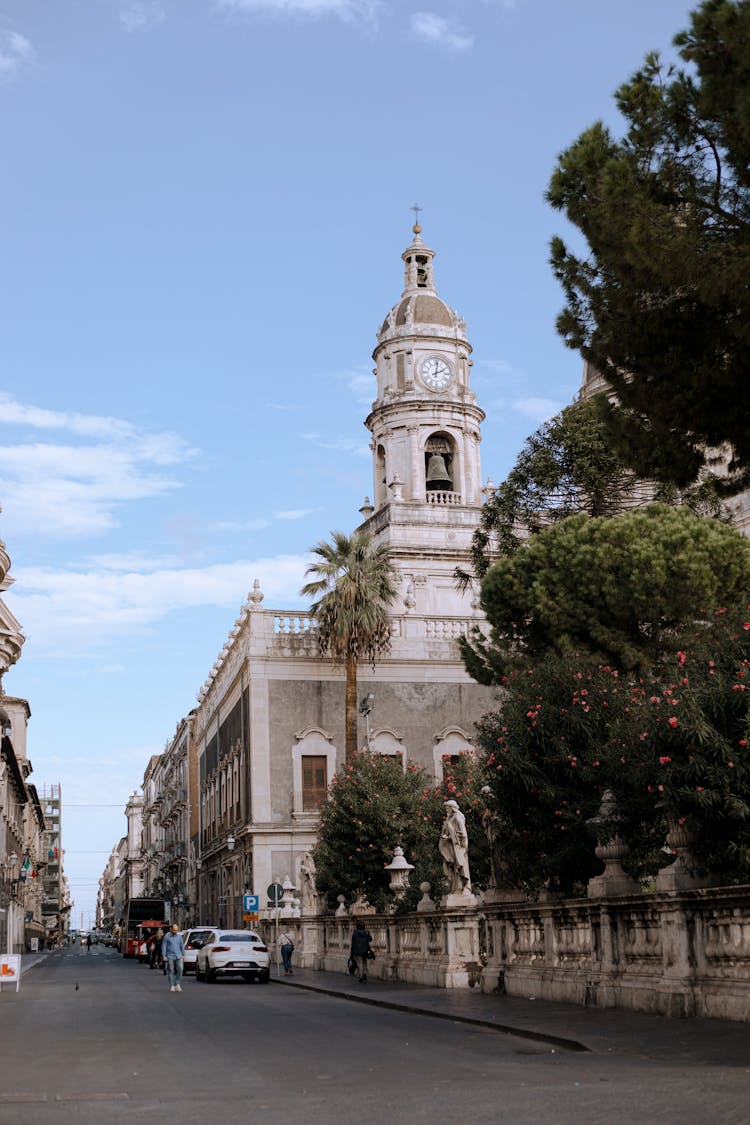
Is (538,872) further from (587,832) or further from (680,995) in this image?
(680,995)

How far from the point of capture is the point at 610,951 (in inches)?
680

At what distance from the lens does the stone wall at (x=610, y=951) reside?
14.5 metres

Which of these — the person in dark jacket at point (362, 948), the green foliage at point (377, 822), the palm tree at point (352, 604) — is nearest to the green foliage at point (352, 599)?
the palm tree at point (352, 604)

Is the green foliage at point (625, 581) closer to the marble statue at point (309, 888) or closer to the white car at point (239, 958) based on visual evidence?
the white car at point (239, 958)

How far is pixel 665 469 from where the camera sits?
15953mm

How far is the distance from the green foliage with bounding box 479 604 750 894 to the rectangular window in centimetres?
2555

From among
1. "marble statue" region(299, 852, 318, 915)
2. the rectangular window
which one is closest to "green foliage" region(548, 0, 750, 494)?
"marble statue" region(299, 852, 318, 915)

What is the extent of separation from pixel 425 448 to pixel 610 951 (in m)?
43.6

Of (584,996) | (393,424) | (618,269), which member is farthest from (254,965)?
(393,424)

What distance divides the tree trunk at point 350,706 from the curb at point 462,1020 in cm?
1671

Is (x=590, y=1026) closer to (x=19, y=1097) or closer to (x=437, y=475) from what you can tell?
(x=19, y=1097)

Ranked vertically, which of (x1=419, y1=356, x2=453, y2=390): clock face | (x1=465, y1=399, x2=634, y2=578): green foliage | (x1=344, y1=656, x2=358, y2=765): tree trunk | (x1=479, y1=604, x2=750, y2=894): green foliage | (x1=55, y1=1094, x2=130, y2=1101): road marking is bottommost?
(x1=55, y1=1094, x2=130, y2=1101): road marking

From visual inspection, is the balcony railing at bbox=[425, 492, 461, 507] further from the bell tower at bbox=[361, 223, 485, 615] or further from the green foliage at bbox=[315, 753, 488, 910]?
the green foliage at bbox=[315, 753, 488, 910]

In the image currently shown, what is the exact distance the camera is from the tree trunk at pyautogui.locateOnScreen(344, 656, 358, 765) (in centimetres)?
4541
